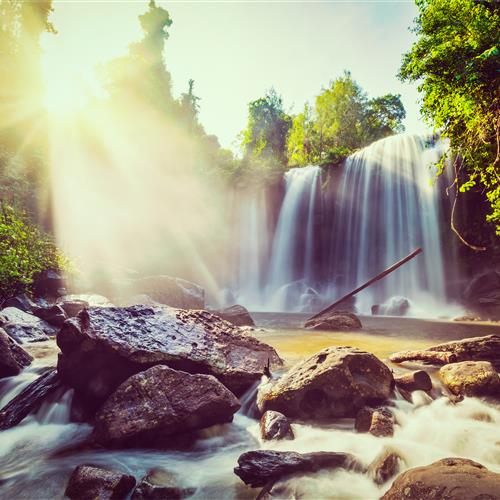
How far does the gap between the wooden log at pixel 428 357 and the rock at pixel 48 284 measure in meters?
14.4

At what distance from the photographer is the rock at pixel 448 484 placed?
206 centimetres

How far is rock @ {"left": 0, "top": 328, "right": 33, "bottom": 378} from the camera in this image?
559 centimetres

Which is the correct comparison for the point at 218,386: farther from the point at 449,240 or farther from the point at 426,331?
the point at 449,240

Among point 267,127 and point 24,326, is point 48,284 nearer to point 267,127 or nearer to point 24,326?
point 24,326

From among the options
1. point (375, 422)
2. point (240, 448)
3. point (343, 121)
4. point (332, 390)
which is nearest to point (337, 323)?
point (332, 390)

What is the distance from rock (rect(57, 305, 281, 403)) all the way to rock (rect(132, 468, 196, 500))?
1567 millimetres

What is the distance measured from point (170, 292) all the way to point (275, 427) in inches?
494

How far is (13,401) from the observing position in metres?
4.64

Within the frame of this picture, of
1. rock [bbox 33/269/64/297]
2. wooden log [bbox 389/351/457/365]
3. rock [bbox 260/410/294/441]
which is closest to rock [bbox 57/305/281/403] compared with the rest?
rock [bbox 260/410/294/441]

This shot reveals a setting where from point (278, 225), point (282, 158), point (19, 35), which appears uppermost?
point (19, 35)

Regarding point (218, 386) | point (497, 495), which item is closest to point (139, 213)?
point (218, 386)

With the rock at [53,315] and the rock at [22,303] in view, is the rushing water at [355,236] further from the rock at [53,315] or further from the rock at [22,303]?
the rock at [22,303]

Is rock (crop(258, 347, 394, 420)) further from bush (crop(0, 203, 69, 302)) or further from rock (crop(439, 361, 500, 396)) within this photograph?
bush (crop(0, 203, 69, 302))

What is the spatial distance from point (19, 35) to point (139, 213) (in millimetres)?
20769
